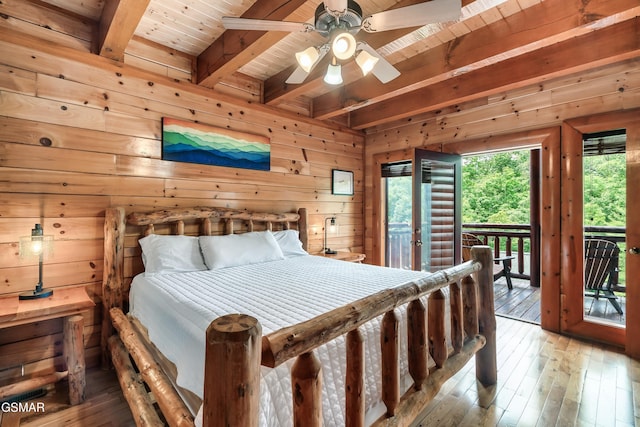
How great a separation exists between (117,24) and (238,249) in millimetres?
1869

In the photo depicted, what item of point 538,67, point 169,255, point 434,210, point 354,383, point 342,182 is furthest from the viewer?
point 342,182

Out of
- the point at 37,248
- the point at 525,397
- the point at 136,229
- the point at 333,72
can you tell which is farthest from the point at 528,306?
the point at 37,248

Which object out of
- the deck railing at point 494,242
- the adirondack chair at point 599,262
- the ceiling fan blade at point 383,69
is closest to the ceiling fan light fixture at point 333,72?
the ceiling fan blade at point 383,69

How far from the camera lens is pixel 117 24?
1975mm

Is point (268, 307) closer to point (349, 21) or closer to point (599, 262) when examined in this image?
point (349, 21)

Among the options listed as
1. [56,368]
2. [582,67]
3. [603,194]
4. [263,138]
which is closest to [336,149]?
[263,138]

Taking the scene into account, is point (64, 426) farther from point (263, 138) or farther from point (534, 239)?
point (534, 239)

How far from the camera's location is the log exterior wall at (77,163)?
6.76ft

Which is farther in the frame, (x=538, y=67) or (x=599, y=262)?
(x=599, y=262)

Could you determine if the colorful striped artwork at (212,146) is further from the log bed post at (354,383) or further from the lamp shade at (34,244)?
the log bed post at (354,383)

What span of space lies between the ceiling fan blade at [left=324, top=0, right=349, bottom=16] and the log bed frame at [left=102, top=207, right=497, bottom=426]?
1.38 m

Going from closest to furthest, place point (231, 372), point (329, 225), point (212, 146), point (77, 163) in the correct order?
1. point (231, 372)
2. point (77, 163)
3. point (212, 146)
4. point (329, 225)

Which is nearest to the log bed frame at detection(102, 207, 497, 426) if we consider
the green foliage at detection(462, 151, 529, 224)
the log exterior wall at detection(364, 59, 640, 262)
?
the log exterior wall at detection(364, 59, 640, 262)

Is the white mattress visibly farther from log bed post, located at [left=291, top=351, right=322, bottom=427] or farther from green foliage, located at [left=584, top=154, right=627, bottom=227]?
green foliage, located at [left=584, top=154, right=627, bottom=227]
